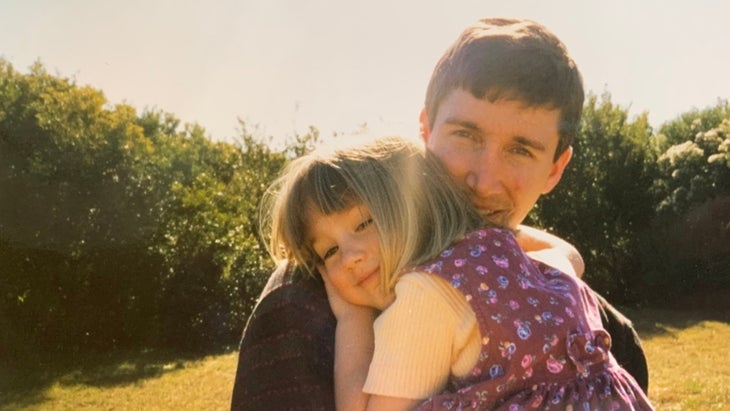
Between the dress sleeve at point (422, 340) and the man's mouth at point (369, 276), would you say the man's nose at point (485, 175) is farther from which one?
the dress sleeve at point (422, 340)

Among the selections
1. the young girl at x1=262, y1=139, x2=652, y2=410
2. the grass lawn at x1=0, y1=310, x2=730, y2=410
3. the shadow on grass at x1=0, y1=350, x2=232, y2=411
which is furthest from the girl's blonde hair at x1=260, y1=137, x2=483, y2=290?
the shadow on grass at x1=0, y1=350, x2=232, y2=411

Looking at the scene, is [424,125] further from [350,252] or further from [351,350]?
[351,350]

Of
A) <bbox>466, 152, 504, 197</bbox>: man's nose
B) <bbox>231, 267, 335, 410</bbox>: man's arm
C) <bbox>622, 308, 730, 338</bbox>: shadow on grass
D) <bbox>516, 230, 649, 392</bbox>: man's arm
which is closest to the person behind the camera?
<bbox>231, 267, 335, 410</bbox>: man's arm

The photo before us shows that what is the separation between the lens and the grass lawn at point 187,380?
1116cm

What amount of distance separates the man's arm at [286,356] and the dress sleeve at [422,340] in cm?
13

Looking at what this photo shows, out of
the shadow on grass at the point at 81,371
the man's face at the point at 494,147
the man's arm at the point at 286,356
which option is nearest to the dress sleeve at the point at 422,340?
the man's arm at the point at 286,356

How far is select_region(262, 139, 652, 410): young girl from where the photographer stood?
1811 millimetres

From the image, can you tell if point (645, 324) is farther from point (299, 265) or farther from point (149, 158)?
point (299, 265)

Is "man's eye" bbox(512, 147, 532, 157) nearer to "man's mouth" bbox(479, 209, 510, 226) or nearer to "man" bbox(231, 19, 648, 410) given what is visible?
"man" bbox(231, 19, 648, 410)

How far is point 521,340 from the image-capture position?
1810 millimetres

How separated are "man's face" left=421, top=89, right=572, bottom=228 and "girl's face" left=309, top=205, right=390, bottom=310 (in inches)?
13.9

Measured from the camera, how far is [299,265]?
223cm

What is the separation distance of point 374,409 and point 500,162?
3.02 feet

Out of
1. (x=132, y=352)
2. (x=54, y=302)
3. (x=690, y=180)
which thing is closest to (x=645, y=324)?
(x=690, y=180)
